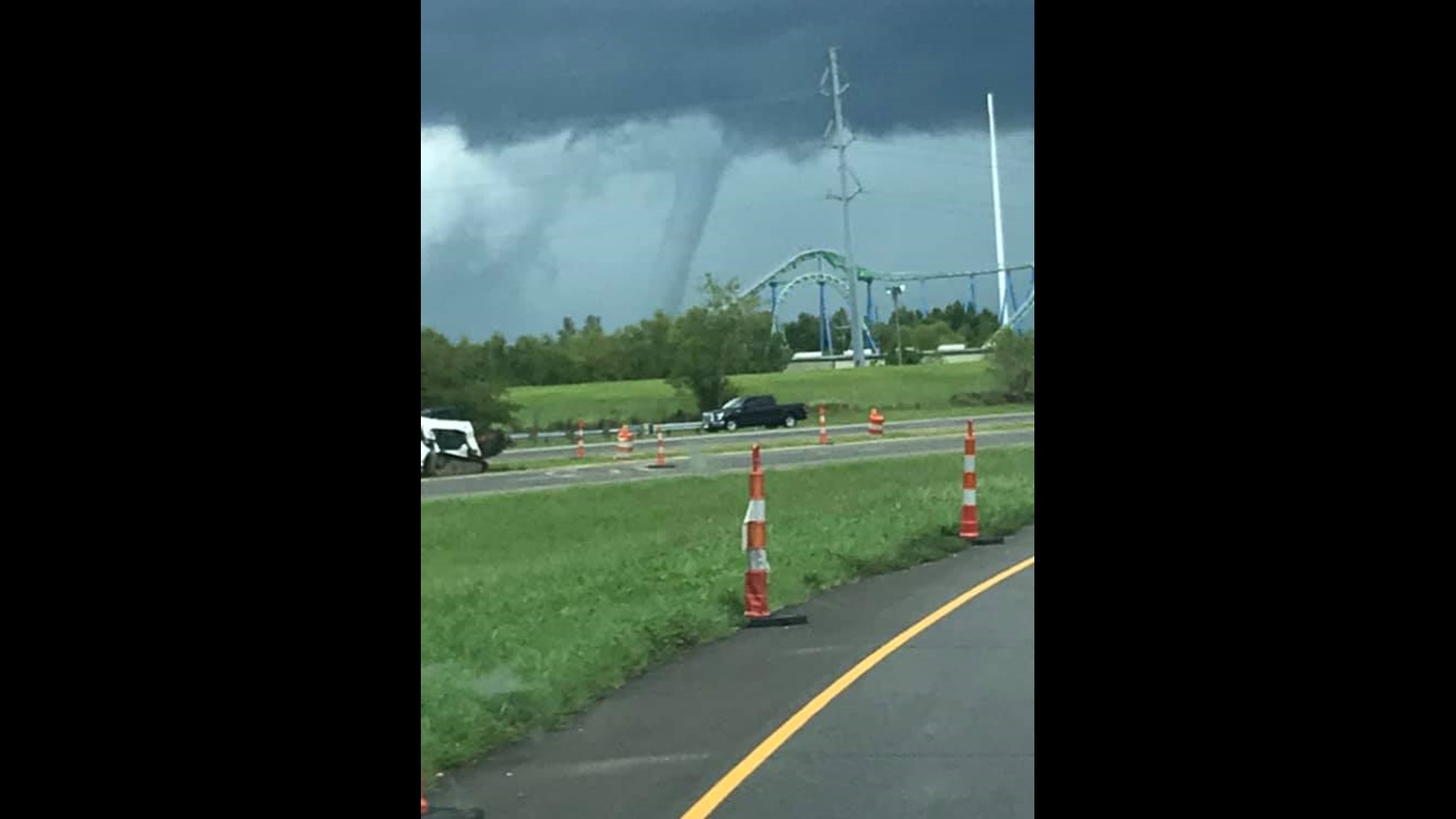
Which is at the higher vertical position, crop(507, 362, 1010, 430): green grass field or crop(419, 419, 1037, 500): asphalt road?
crop(507, 362, 1010, 430): green grass field

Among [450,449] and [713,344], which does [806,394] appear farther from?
[450,449]

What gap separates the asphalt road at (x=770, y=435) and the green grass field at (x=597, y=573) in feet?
1.86

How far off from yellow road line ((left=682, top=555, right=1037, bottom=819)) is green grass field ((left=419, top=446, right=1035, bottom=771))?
984mm

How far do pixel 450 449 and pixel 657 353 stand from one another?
1374 mm

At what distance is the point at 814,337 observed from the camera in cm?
841

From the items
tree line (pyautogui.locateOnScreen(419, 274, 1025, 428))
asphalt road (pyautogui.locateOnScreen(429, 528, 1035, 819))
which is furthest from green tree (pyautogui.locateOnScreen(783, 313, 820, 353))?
asphalt road (pyautogui.locateOnScreen(429, 528, 1035, 819))

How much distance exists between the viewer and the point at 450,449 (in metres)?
6.65

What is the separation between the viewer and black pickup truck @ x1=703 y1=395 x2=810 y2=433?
Result: 9164 mm

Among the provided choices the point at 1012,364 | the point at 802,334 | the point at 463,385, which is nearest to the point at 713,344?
the point at 802,334

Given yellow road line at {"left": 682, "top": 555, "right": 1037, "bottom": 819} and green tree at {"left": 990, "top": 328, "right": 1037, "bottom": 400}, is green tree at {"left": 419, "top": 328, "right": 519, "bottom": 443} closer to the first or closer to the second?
yellow road line at {"left": 682, "top": 555, "right": 1037, "bottom": 819}

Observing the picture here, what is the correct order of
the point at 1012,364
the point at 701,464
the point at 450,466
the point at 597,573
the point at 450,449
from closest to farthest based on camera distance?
the point at 450,449, the point at 450,466, the point at 597,573, the point at 701,464, the point at 1012,364
